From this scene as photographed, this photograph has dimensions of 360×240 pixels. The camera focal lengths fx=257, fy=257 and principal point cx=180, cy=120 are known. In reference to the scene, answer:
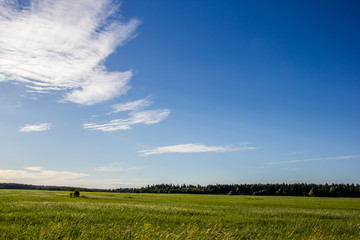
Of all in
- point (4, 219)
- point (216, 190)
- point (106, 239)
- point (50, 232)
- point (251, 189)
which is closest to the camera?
point (50, 232)

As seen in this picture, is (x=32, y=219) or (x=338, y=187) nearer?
(x=32, y=219)

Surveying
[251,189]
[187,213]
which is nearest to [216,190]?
[251,189]

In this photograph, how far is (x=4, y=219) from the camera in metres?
21.7

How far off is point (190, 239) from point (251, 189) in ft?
566

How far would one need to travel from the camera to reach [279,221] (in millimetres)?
28641

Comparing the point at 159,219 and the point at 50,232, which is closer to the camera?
the point at 50,232

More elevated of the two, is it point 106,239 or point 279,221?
point 106,239

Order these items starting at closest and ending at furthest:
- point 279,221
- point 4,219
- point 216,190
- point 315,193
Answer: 1. point 4,219
2. point 279,221
3. point 315,193
4. point 216,190

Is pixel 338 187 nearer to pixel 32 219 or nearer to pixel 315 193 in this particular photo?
pixel 315 193

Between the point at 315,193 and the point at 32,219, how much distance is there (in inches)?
6140

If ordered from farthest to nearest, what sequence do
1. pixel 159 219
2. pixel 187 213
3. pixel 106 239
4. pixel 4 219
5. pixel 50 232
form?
pixel 187 213 < pixel 159 219 < pixel 4 219 < pixel 106 239 < pixel 50 232

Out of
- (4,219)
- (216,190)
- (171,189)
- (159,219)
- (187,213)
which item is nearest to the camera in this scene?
(4,219)

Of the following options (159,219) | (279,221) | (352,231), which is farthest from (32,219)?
(352,231)

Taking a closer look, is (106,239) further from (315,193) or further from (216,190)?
(216,190)
